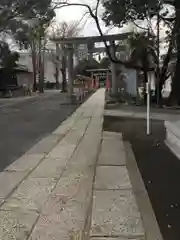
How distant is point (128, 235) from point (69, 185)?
81.9 inches

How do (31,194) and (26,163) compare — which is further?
(26,163)

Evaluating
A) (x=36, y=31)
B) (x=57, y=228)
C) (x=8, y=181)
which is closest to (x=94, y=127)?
(x=8, y=181)

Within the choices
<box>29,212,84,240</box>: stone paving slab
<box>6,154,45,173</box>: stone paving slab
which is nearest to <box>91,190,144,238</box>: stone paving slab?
<box>29,212,84,240</box>: stone paving slab

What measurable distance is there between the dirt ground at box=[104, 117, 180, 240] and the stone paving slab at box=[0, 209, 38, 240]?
1.47 metres

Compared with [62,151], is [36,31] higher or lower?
higher

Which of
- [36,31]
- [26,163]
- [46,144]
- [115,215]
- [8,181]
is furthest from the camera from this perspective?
[36,31]

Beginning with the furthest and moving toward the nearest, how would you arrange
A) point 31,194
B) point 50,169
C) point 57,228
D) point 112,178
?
point 50,169 → point 112,178 → point 31,194 → point 57,228

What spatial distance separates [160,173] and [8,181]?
2.76m

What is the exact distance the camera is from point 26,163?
798 cm

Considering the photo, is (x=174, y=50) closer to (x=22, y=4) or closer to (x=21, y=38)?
(x=22, y=4)

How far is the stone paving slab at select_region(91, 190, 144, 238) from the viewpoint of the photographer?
4.33 meters

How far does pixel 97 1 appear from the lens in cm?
2333

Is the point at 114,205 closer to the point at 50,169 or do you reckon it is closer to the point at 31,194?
the point at 31,194

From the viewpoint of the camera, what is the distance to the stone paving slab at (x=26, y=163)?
743 cm
